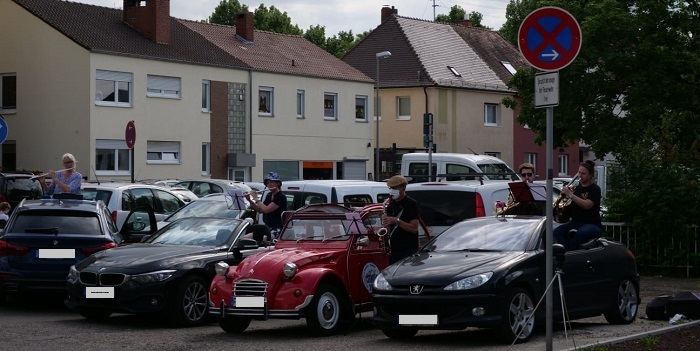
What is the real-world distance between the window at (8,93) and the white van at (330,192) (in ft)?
101

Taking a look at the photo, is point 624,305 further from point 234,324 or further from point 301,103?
point 301,103

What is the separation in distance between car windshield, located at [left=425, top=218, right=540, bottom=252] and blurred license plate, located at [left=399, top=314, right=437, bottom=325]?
4.56 feet

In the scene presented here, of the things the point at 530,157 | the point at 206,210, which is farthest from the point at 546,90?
the point at 530,157

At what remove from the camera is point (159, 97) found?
49.3 metres

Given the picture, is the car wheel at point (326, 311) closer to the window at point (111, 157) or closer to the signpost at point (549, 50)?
the signpost at point (549, 50)

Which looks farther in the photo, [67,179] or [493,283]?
[67,179]

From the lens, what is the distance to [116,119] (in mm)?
47281

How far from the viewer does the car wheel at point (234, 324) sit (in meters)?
13.9

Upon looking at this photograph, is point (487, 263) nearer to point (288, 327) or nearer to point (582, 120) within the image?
point (288, 327)

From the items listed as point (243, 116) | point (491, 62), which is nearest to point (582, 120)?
point (243, 116)

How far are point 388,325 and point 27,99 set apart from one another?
38.1m

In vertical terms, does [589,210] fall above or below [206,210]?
above

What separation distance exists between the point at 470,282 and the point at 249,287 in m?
2.60

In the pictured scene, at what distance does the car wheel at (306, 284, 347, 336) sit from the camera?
13461 mm
